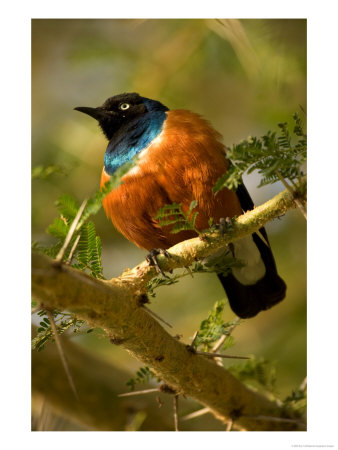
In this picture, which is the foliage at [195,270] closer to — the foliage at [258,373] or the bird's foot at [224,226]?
the bird's foot at [224,226]

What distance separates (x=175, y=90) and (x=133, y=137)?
0.65 metres

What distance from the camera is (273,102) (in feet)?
11.9

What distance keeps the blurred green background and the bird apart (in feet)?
0.61

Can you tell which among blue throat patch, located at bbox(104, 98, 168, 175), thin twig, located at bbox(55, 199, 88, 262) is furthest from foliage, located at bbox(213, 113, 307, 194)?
blue throat patch, located at bbox(104, 98, 168, 175)

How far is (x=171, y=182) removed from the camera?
3.05 m

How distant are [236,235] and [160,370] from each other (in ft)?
2.56

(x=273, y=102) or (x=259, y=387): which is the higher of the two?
(x=273, y=102)

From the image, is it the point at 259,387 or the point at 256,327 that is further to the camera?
the point at 256,327

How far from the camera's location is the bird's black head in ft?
12.2

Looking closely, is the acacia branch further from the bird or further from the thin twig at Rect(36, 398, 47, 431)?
the thin twig at Rect(36, 398, 47, 431)

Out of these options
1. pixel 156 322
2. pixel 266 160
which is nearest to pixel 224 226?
pixel 266 160

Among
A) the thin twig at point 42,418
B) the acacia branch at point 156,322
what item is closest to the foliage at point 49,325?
the acacia branch at point 156,322
